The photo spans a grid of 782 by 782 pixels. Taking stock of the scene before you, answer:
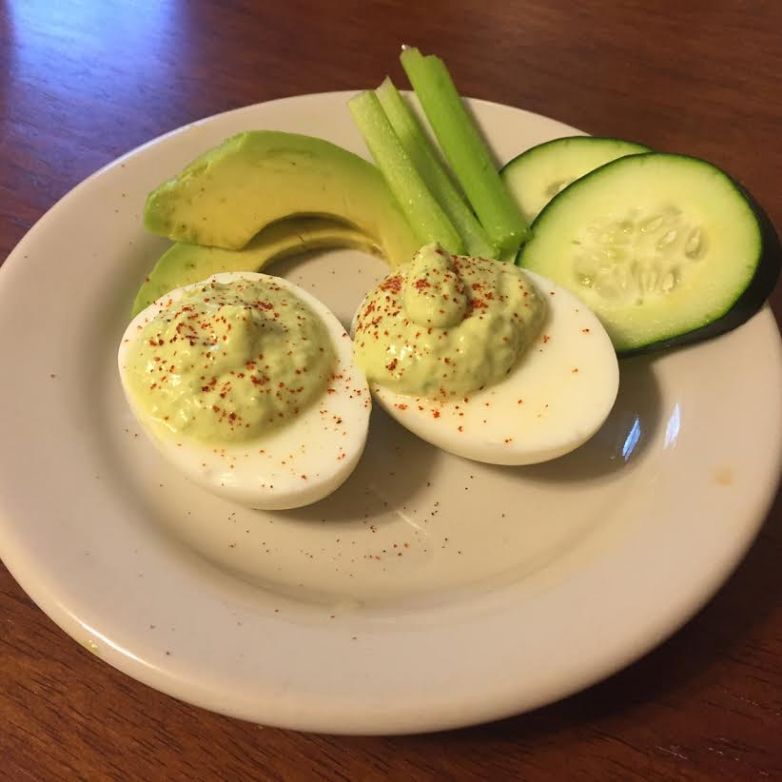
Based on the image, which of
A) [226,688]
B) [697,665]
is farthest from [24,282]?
[697,665]

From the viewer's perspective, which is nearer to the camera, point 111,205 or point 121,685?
point 121,685

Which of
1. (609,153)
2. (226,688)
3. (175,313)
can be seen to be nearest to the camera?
(226,688)

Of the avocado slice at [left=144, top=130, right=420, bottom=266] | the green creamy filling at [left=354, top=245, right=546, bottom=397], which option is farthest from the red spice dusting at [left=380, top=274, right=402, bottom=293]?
the avocado slice at [left=144, top=130, right=420, bottom=266]

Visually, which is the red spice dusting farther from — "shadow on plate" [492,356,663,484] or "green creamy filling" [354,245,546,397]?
"shadow on plate" [492,356,663,484]

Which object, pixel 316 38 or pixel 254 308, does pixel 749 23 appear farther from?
pixel 254 308

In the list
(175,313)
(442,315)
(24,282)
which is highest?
(442,315)

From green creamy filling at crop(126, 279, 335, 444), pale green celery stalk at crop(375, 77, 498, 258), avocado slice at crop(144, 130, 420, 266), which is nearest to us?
green creamy filling at crop(126, 279, 335, 444)
